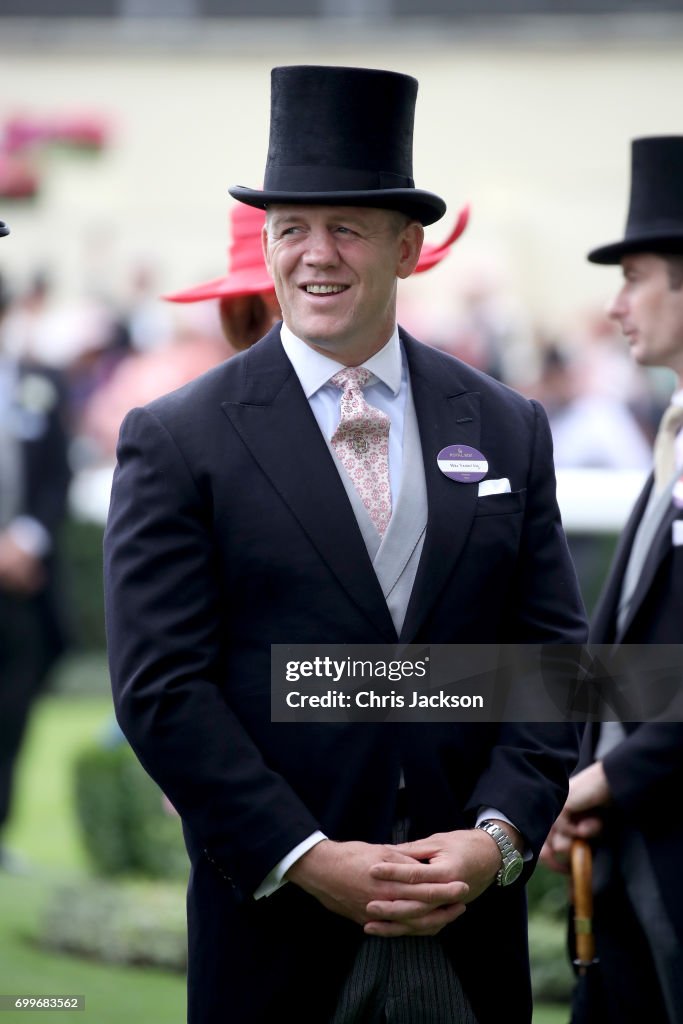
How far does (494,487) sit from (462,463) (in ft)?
0.25

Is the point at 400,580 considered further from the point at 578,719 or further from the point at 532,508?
the point at 578,719

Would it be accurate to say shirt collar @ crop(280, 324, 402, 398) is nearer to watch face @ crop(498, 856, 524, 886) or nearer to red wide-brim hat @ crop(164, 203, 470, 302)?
red wide-brim hat @ crop(164, 203, 470, 302)

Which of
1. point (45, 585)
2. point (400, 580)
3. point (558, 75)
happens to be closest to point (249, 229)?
point (400, 580)

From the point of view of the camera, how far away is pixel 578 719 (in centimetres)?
343

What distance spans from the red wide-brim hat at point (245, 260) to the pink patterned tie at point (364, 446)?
84 centimetres

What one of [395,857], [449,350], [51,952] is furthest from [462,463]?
[449,350]

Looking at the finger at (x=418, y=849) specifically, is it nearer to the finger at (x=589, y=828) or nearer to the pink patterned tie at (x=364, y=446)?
the pink patterned tie at (x=364, y=446)

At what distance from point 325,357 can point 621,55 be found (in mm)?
22344

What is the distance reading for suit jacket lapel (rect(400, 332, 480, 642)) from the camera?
309 cm

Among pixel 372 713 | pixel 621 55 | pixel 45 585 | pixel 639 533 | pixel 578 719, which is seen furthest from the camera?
pixel 621 55

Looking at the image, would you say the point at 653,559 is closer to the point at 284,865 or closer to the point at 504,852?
the point at 504,852

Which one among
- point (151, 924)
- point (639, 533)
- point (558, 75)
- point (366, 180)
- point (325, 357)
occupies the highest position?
point (558, 75)

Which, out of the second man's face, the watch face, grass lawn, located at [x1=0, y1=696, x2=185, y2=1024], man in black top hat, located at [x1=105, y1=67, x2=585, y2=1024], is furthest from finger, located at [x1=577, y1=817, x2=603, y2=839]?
grass lawn, located at [x1=0, y1=696, x2=185, y2=1024]

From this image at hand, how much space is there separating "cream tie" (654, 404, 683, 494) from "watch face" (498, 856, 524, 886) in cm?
109
